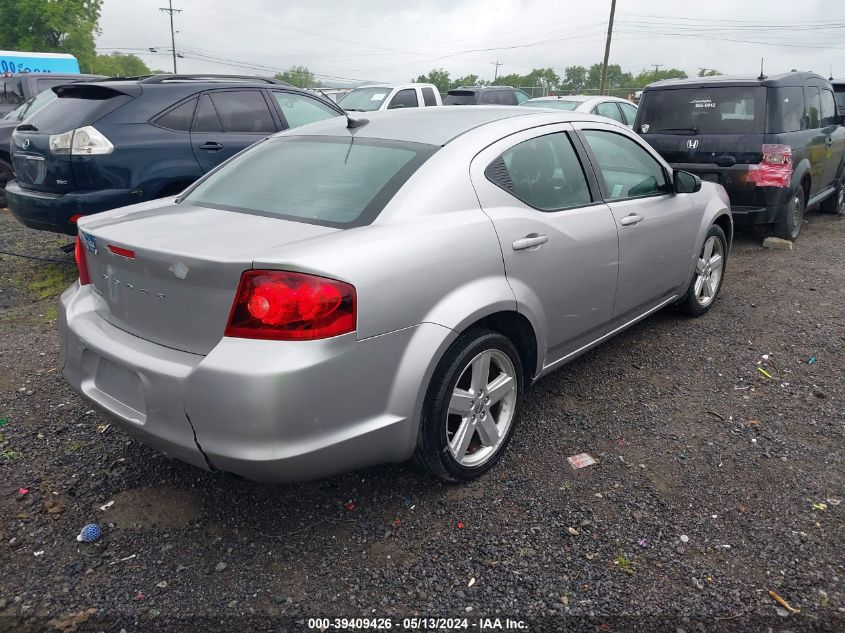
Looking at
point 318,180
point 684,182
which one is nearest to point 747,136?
point 684,182

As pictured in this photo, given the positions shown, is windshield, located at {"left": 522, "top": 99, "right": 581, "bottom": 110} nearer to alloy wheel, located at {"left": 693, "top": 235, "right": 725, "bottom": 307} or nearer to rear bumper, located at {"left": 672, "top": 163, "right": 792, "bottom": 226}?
rear bumper, located at {"left": 672, "top": 163, "right": 792, "bottom": 226}

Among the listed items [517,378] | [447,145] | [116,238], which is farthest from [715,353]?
[116,238]

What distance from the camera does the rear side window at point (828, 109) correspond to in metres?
7.93

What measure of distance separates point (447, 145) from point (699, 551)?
6.49ft

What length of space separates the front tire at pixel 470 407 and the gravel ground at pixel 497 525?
14 centimetres

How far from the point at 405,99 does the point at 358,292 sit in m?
11.8

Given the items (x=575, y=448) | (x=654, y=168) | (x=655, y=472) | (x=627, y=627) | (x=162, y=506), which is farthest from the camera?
(x=654, y=168)

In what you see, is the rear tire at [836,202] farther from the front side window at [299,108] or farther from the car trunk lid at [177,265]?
the car trunk lid at [177,265]

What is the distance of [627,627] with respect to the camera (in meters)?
2.17

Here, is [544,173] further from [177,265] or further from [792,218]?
[792,218]

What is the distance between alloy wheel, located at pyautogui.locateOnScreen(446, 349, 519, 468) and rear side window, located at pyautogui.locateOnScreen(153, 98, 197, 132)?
410cm

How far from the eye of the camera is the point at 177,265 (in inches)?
90.7

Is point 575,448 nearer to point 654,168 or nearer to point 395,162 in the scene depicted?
point 395,162

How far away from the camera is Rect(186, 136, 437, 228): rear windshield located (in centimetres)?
270
